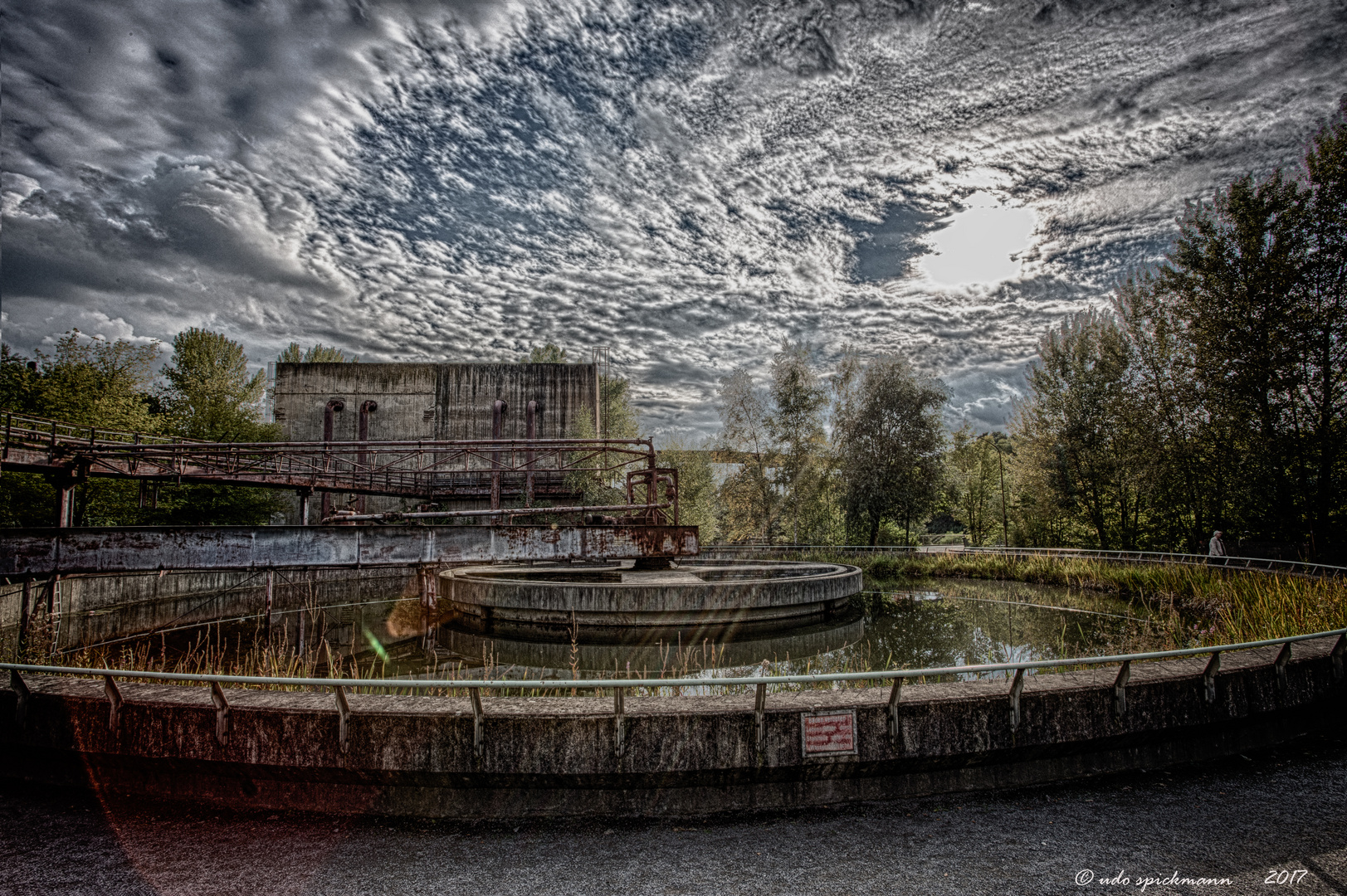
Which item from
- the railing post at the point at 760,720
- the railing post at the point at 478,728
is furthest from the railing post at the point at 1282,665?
the railing post at the point at 478,728

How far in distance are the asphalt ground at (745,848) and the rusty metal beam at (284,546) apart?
22.4ft

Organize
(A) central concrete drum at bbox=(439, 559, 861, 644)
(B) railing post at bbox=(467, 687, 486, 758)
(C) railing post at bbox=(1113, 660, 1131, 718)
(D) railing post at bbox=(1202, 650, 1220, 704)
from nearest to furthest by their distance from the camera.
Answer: (B) railing post at bbox=(467, 687, 486, 758), (C) railing post at bbox=(1113, 660, 1131, 718), (D) railing post at bbox=(1202, 650, 1220, 704), (A) central concrete drum at bbox=(439, 559, 861, 644)

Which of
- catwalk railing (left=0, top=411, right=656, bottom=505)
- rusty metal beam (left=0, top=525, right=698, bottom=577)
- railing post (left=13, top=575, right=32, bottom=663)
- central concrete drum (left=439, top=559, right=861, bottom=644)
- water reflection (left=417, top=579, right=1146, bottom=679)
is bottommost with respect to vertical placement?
water reflection (left=417, top=579, right=1146, bottom=679)

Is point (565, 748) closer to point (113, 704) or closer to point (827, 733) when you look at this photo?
point (827, 733)

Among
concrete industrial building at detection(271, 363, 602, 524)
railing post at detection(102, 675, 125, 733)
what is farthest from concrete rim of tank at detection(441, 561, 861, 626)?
concrete industrial building at detection(271, 363, 602, 524)

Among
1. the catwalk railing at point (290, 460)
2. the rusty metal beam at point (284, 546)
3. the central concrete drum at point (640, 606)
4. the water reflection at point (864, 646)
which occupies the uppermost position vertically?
the catwalk railing at point (290, 460)

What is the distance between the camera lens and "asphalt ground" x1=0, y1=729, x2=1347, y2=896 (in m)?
3.32

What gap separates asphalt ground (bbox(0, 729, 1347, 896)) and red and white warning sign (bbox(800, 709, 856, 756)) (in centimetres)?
42

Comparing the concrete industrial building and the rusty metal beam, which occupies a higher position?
the concrete industrial building

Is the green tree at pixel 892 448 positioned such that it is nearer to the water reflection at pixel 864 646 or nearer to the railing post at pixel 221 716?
the water reflection at pixel 864 646

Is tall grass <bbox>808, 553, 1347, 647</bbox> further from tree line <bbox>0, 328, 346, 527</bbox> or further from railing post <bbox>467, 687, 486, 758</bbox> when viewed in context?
tree line <bbox>0, 328, 346, 527</bbox>

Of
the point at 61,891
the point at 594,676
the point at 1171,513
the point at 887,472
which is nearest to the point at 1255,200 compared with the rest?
the point at 1171,513

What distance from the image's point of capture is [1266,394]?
63.5ft

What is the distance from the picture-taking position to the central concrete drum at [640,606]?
14234 millimetres
